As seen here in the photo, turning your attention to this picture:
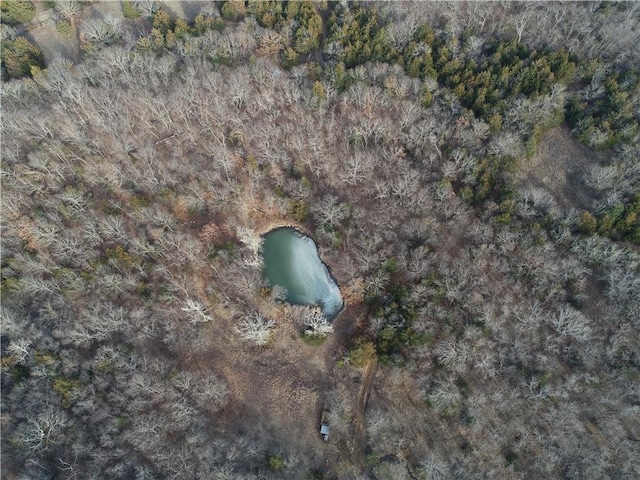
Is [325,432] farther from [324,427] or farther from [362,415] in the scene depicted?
[362,415]

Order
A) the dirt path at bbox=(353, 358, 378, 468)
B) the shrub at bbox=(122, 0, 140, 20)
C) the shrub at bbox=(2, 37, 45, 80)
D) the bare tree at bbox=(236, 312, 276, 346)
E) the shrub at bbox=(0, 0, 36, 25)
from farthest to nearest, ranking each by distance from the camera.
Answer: the shrub at bbox=(122, 0, 140, 20)
the shrub at bbox=(0, 0, 36, 25)
the shrub at bbox=(2, 37, 45, 80)
the bare tree at bbox=(236, 312, 276, 346)
the dirt path at bbox=(353, 358, 378, 468)

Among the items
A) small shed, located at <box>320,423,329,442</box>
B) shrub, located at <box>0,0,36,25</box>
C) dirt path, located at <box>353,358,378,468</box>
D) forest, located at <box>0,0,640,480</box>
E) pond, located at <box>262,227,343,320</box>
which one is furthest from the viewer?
shrub, located at <box>0,0,36,25</box>

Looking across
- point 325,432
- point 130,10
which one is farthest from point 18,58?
point 325,432

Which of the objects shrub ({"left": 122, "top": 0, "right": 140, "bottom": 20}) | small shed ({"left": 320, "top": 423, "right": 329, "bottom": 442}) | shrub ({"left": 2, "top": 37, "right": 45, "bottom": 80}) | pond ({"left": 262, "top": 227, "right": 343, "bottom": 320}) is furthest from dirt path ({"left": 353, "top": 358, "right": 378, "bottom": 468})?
shrub ({"left": 2, "top": 37, "right": 45, "bottom": 80})

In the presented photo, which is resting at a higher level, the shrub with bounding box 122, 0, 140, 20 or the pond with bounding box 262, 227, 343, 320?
the shrub with bounding box 122, 0, 140, 20

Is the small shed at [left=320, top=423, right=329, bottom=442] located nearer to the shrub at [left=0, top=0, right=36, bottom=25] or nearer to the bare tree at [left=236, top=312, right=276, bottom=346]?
the bare tree at [left=236, top=312, right=276, bottom=346]

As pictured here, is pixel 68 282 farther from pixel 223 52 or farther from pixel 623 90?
pixel 623 90

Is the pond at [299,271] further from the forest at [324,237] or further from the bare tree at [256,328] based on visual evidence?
the bare tree at [256,328]
